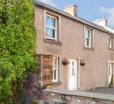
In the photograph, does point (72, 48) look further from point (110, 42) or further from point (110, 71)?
point (110, 71)

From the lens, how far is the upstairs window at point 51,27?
1788cm

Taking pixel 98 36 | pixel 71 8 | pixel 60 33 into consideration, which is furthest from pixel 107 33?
pixel 60 33

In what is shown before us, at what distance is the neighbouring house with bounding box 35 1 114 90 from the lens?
17.2m

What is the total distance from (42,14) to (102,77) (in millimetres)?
10400

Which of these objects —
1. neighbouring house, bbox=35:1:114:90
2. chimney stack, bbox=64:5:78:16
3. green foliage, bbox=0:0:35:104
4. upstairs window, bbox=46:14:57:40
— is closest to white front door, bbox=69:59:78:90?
neighbouring house, bbox=35:1:114:90

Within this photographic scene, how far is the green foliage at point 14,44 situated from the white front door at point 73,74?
10.5 meters

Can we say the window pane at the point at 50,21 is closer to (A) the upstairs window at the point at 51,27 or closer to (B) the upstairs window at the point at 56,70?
(A) the upstairs window at the point at 51,27

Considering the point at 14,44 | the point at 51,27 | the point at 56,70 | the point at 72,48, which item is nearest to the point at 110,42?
the point at 72,48

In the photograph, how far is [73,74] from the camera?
20.4 metres

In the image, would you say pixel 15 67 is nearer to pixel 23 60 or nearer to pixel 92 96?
pixel 23 60

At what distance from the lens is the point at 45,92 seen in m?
9.77

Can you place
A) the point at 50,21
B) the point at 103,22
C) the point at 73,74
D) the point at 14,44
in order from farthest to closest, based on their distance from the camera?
the point at 103,22, the point at 73,74, the point at 50,21, the point at 14,44

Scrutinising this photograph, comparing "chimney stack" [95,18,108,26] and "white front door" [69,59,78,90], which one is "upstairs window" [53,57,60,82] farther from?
"chimney stack" [95,18,108,26]

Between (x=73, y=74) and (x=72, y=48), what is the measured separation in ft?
6.38
